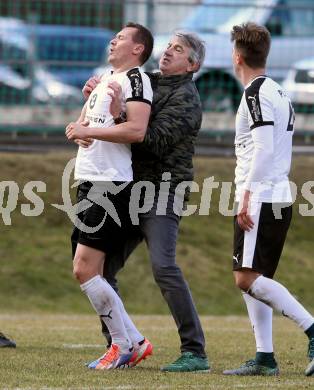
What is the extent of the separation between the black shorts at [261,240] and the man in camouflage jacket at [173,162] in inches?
17.9

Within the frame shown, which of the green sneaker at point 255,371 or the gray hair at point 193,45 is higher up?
the gray hair at point 193,45

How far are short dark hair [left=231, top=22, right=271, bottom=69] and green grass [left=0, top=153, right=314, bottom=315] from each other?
6.70m

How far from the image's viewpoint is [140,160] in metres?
7.77

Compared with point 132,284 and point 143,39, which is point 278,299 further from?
point 132,284

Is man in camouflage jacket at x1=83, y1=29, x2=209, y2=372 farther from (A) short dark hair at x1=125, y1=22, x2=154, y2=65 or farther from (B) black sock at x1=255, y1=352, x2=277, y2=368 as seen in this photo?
(B) black sock at x1=255, y1=352, x2=277, y2=368

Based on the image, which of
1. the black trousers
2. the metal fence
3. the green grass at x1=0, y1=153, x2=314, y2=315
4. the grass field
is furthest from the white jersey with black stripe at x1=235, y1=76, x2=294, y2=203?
the metal fence

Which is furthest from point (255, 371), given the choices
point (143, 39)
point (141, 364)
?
point (143, 39)

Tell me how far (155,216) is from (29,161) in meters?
8.33

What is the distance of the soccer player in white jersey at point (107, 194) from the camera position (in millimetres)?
7543

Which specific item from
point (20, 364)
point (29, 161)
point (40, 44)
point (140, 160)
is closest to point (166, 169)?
point (140, 160)

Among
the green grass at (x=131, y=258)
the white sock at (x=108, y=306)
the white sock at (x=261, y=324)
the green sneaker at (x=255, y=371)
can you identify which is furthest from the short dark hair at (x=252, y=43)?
the green grass at (x=131, y=258)

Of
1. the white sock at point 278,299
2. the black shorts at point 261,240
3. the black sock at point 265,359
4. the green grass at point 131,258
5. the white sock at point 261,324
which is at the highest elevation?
the black shorts at point 261,240

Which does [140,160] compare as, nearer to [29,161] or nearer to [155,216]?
[155,216]

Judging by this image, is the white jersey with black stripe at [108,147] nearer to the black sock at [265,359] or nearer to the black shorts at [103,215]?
the black shorts at [103,215]
